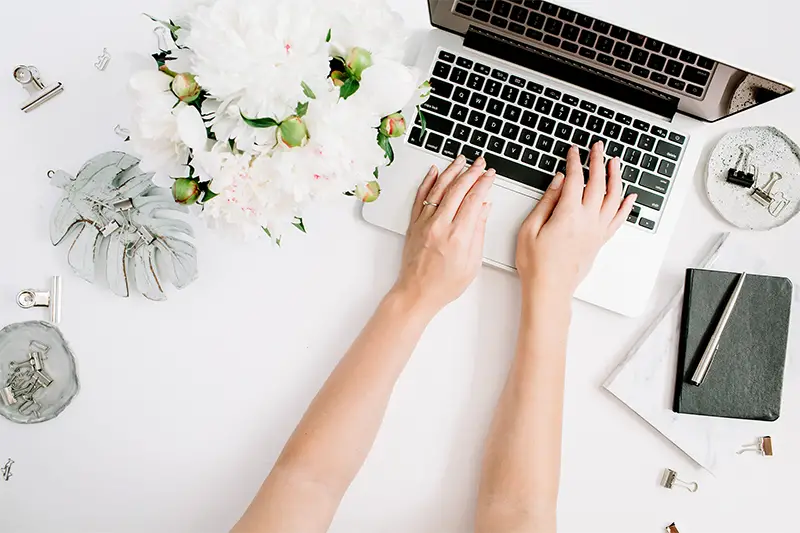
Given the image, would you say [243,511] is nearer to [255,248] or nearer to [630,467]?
[255,248]

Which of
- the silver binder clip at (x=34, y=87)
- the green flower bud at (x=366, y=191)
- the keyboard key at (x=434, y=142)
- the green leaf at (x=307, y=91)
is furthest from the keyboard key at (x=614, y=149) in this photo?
the silver binder clip at (x=34, y=87)

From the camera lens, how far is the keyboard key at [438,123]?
2.57 ft

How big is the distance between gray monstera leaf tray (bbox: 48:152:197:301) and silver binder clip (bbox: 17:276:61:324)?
4 centimetres

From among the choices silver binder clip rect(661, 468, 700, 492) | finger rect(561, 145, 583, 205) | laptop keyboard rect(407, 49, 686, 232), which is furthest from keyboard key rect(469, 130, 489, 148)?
silver binder clip rect(661, 468, 700, 492)

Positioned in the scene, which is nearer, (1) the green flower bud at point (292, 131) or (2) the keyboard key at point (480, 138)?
(1) the green flower bud at point (292, 131)

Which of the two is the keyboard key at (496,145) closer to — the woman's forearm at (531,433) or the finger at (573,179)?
the finger at (573,179)

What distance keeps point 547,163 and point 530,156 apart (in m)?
0.02

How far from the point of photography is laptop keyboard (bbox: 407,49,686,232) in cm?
77

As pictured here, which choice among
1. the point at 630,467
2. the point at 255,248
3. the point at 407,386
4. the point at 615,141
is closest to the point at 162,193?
the point at 255,248

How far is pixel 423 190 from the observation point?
31.9 inches

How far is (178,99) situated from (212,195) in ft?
0.31

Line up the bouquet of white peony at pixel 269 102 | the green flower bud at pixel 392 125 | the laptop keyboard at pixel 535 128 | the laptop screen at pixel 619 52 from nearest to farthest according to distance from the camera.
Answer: the bouquet of white peony at pixel 269 102 → the green flower bud at pixel 392 125 → the laptop screen at pixel 619 52 → the laptop keyboard at pixel 535 128

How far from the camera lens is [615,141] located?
2.56 feet

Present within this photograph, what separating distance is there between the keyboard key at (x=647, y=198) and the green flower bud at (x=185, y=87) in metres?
0.55
